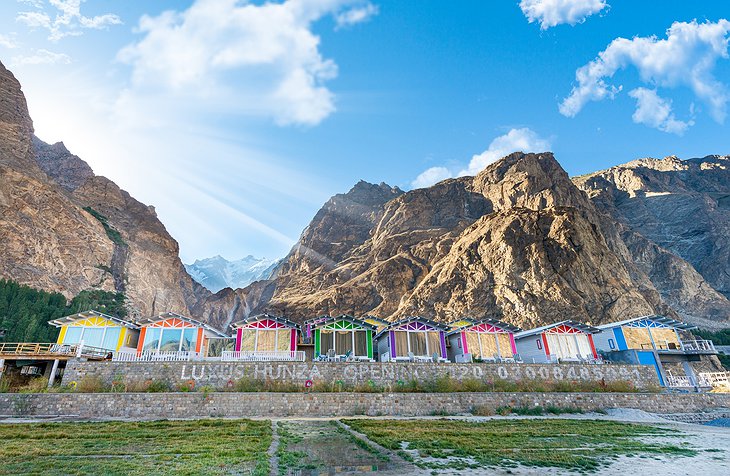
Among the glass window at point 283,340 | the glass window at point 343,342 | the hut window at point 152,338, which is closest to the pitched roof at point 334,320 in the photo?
the glass window at point 343,342

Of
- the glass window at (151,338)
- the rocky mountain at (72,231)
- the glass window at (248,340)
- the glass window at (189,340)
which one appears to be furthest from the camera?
the rocky mountain at (72,231)

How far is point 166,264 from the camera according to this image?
308 feet

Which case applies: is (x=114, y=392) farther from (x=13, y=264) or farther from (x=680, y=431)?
(x=13, y=264)

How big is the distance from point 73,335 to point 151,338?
5.30 metres

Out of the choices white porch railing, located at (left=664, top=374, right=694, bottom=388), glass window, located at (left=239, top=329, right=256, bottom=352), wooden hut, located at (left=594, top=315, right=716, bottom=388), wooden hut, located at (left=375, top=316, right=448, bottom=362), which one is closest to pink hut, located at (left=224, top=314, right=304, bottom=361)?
glass window, located at (left=239, top=329, right=256, bottom=352)

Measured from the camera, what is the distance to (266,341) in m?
29.7

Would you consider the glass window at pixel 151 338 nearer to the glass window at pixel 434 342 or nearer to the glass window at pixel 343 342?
the glass window at pixel 343 342

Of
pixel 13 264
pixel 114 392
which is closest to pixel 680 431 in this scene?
pixel 114 392

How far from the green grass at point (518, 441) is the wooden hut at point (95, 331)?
66.5ft

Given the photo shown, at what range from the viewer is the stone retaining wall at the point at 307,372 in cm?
2172

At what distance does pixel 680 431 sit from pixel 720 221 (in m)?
137

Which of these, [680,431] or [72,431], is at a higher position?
[72,431]

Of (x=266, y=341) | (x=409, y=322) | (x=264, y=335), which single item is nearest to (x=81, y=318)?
(x=264, y=335)

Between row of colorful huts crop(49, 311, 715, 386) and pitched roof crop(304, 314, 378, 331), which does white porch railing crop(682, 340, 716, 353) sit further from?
pitched roof crop(304, 314, 378, 331)
